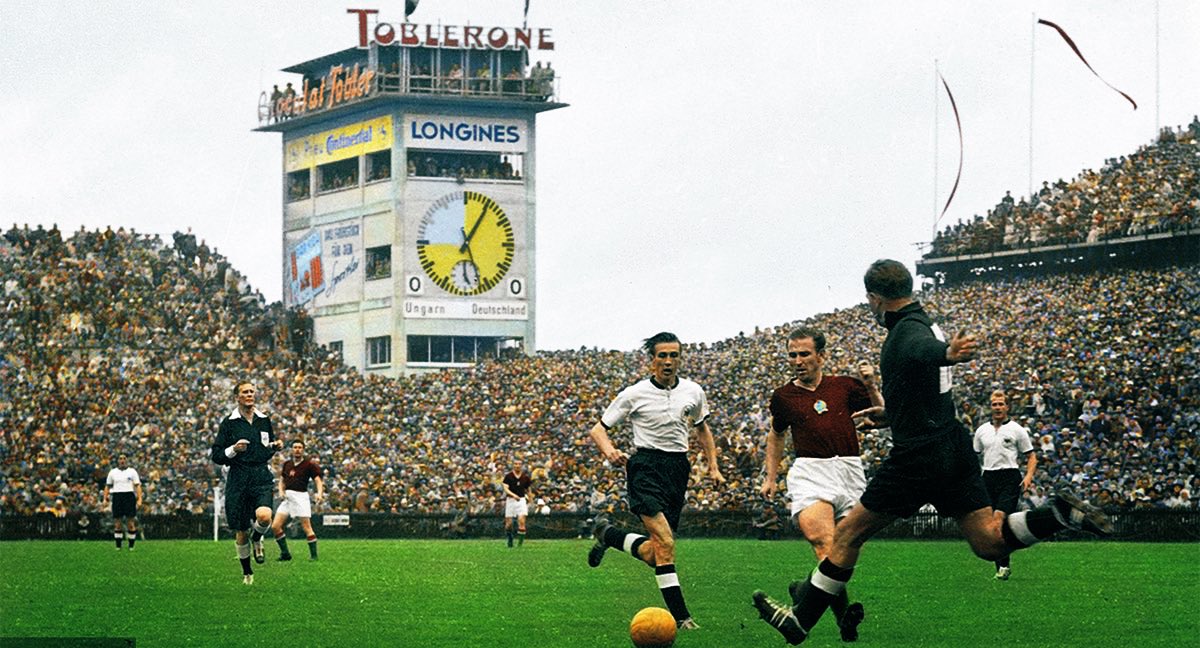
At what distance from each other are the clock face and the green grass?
48.4 metres

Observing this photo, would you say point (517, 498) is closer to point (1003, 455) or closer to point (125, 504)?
point (125, 504)

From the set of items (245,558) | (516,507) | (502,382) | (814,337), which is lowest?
(516,507)

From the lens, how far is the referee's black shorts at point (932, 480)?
11.3 meters

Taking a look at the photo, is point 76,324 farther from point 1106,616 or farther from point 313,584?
point 1106,616

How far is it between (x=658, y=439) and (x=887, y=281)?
174 inches

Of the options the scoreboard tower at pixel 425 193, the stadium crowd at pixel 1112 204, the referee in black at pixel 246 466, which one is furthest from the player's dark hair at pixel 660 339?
the scoreboard tower at pixel 425 193

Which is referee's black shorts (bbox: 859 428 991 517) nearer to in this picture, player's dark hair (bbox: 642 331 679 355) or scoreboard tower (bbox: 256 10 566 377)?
player's dark hair (bbox: 642 331 679 355)

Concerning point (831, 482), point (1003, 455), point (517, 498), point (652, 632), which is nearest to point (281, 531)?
point (517, 498)

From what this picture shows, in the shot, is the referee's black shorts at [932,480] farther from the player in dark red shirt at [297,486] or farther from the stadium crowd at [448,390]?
the stadium crowd at [448,390]

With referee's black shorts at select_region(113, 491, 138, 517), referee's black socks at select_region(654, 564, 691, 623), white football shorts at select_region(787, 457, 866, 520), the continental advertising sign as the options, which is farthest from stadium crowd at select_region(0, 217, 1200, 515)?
referee's black socks at select_region(654, 564, 691, 623)

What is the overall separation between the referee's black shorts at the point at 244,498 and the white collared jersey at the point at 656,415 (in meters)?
8.45

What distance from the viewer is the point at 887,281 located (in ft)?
37.6

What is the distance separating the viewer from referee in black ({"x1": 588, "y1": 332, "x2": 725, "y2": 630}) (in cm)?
1534

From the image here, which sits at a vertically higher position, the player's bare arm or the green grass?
the player's bare arm
